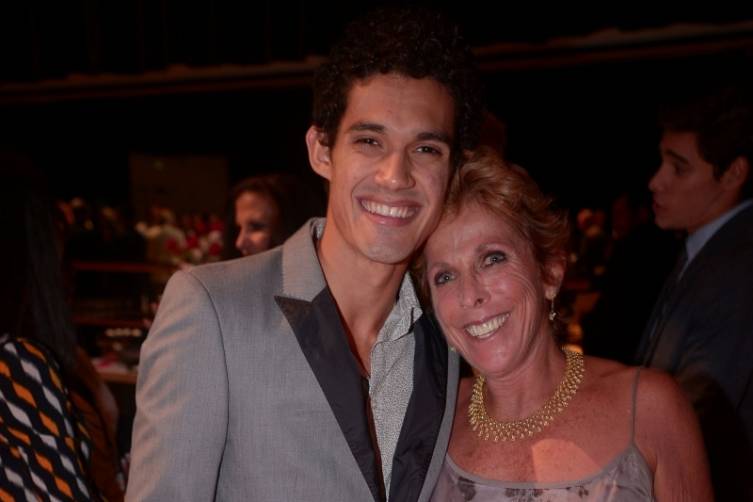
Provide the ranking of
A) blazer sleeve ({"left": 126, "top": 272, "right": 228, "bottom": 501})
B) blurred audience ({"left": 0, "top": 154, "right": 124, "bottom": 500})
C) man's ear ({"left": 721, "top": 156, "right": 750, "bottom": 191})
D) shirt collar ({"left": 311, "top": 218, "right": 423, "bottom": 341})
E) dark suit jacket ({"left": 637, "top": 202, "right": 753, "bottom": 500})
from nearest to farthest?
blazer sleeve ({"left": 126, "top": 272, "right": 228, "bottom": 501})
blurred audience ({"left": 0, "top": 154, "right": 124, "bottom": 500})
shirt collar ({"left": 311, "top": 218, "right": 423, "bottom": 341})
dark suit jacket ({"left": 637, "top": 202, "right": 753, "bottom": 500})
man's ear ({"left": 721, "top": 156, "right": 750, "bottom": 191})

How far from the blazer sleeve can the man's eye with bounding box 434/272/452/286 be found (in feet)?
1.93

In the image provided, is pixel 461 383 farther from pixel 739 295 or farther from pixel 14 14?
pixel 14 14

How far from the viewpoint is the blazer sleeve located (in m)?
1.29

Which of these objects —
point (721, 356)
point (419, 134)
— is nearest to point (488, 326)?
point (419, 134)

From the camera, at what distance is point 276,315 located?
1.47 m

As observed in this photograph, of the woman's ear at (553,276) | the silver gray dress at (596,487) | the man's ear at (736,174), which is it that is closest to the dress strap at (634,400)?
the silver gray dress at (596,487)

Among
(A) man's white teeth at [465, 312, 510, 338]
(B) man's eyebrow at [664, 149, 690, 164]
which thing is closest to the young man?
(A) man's white teeth at [465, 312, 510, 338]

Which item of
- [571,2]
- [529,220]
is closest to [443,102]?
[529,220]

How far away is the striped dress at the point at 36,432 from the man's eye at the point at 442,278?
0.82 m

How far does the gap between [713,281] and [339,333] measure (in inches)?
58.8

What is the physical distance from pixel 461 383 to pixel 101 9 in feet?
14.2

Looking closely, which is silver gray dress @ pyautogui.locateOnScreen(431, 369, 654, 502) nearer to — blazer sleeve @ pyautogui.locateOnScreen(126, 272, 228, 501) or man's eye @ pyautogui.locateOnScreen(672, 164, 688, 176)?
blazer sleeve @ pyautogui.locateOnScreen(126, 272, 228, 501)

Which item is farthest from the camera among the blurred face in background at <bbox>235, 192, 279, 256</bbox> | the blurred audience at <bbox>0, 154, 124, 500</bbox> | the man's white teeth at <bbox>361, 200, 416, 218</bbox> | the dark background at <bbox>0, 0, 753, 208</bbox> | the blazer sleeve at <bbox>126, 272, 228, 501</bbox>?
the dark background at <bbox>0, 0, 753, 208</bbox>

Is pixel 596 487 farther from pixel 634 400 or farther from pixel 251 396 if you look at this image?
pixel 251 396
